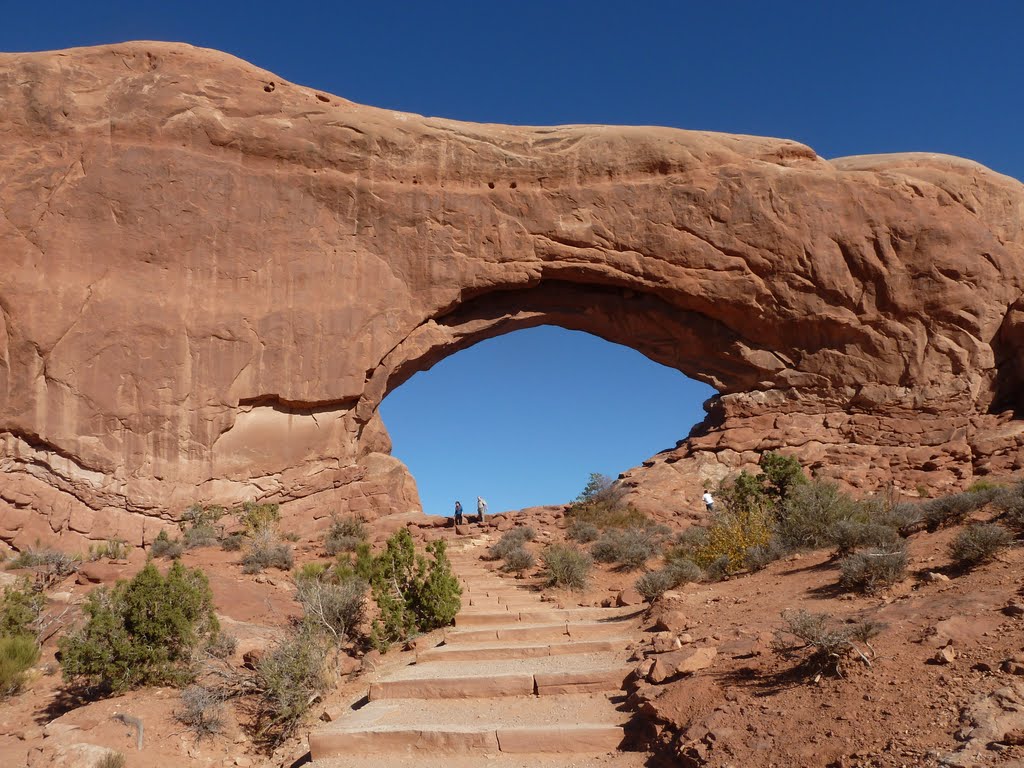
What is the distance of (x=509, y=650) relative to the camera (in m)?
8.49

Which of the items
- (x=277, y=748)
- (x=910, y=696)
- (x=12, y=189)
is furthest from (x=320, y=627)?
(x=12, y=189)

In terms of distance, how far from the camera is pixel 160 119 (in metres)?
18.0

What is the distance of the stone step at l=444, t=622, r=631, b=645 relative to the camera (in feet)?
29.5

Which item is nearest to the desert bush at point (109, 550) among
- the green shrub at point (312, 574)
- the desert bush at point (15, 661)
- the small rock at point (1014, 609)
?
the green shrub at point (312, 574)

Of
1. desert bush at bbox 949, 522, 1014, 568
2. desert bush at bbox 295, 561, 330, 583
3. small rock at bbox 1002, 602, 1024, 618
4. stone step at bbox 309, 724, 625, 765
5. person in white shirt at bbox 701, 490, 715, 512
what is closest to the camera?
small rock at bbox 1002, 602, 1024, 618

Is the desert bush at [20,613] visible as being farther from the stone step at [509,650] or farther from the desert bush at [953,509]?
the desert bush at [953,509]

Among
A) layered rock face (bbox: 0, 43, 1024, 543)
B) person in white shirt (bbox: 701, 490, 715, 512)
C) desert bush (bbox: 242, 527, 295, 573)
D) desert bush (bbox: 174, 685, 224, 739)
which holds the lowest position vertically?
desert bush (bbox: 174, 685, 224, 739)

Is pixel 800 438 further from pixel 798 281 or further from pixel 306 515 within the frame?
pixel 306 515

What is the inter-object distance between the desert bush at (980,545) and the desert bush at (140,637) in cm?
770

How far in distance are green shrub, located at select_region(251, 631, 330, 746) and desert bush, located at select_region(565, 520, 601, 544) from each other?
8.67 m

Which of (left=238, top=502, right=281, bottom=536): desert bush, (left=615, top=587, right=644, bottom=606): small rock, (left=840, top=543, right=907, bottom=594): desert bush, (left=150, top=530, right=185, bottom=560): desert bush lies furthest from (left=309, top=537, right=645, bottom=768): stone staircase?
(left=238, top=502, right=281, bottom=536): desert bush

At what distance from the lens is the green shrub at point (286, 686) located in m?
7.52

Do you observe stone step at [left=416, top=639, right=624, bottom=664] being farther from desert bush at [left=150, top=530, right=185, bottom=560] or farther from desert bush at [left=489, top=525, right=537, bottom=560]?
desert bush at [left=150, top=530, right=185, bottom=560]

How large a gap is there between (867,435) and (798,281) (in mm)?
4204
